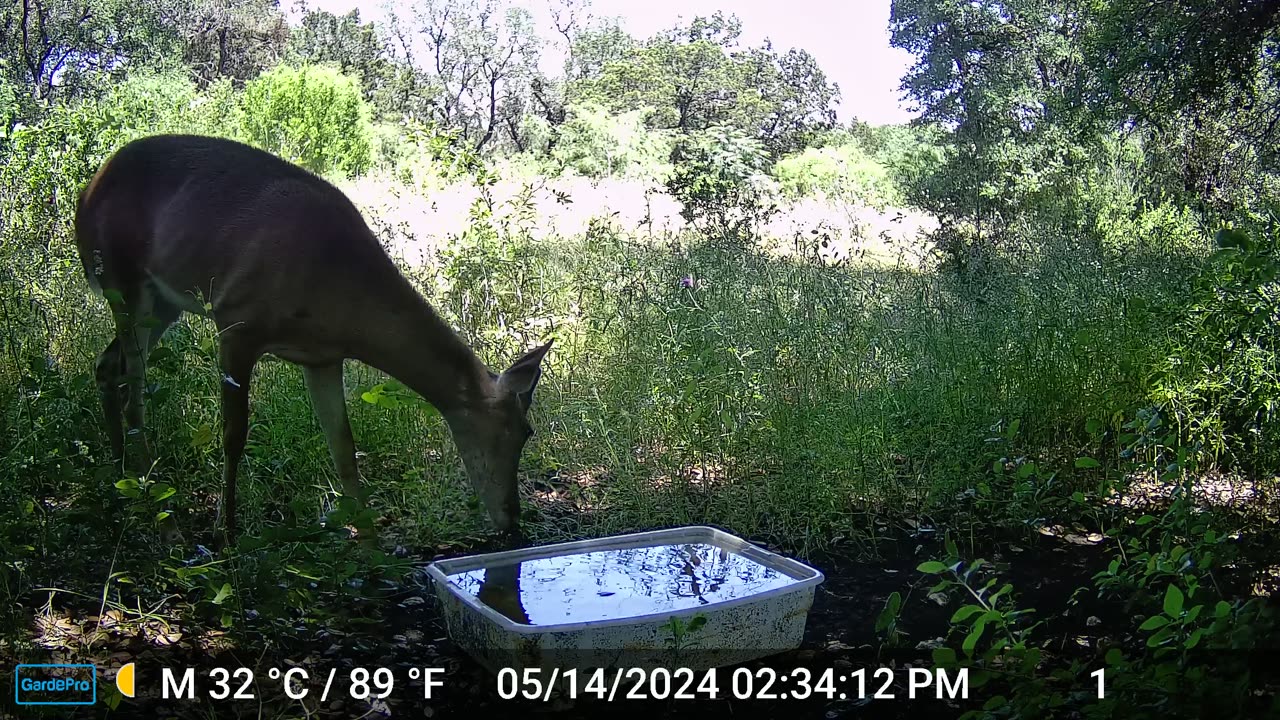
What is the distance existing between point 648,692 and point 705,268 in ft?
11.0

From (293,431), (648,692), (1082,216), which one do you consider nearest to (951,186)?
(1082,216)

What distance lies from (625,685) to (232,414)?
1.99 meters

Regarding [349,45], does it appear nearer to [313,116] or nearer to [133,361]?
[313,116]

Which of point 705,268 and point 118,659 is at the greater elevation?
point 705,268

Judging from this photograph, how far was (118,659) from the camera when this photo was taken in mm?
3027

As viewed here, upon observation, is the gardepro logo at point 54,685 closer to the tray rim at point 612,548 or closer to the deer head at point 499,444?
the tray rim at point 612,548

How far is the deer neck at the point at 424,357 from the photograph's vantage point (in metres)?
4.37

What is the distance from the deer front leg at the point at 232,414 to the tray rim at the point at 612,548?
968 mm

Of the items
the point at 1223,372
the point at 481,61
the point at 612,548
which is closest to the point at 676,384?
the point at 612,548

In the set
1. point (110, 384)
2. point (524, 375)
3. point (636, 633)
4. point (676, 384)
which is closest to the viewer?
point (636, 633)

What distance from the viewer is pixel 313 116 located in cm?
2173

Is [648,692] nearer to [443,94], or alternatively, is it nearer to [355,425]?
[355,425]

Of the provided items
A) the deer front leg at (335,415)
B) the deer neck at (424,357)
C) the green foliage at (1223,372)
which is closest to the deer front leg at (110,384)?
the deer front leg at (335,415)

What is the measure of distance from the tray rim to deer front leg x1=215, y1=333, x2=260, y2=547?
968 mm
